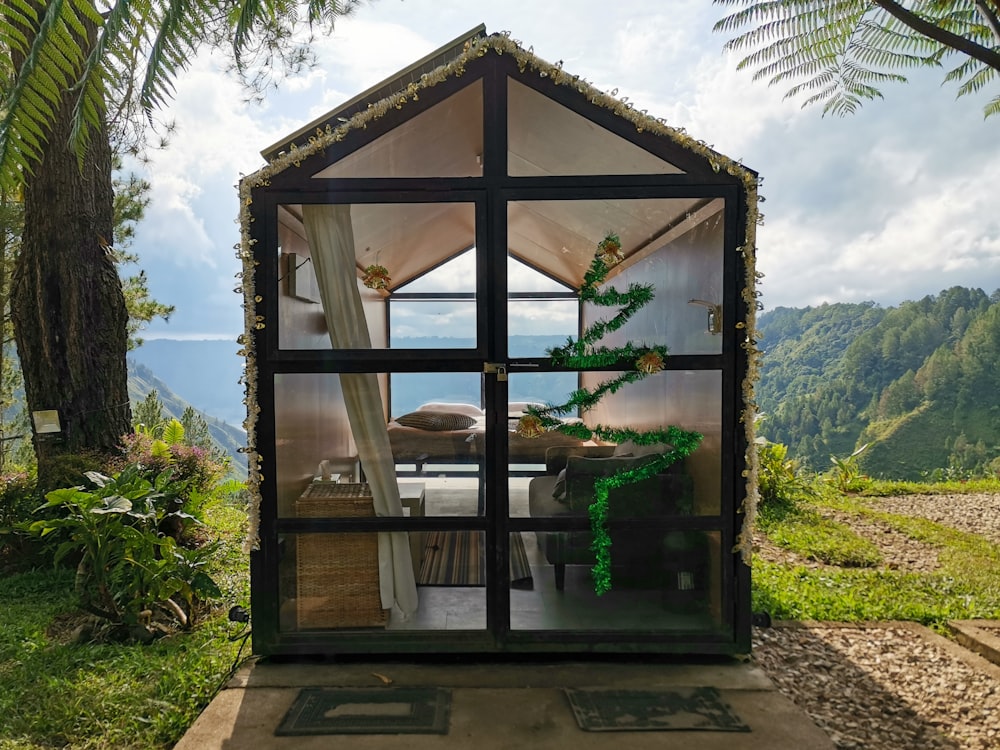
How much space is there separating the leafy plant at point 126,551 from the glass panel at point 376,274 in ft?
4.48

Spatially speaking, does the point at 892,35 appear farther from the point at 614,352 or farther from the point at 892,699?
the point at 892,699

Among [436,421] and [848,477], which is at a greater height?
[436,421]

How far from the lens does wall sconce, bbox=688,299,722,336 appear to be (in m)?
3.25

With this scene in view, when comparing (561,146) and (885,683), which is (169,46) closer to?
(561,146)

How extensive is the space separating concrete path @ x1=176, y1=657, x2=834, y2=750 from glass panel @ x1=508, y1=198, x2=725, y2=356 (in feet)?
5.21

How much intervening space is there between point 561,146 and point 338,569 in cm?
238

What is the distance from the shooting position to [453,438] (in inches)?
131

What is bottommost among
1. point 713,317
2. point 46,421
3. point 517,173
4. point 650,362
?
point 46,421

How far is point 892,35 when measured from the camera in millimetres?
3914

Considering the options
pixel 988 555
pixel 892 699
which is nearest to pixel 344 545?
pixel 892 699

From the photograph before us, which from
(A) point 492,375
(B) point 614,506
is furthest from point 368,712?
(A) point 492,375

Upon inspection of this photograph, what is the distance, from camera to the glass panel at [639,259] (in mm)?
3244

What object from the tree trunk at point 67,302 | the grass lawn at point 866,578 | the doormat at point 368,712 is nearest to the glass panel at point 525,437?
the doormat at point 368,712

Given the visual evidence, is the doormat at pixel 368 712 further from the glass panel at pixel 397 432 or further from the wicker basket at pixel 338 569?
the glass panel at pixel 397 432
